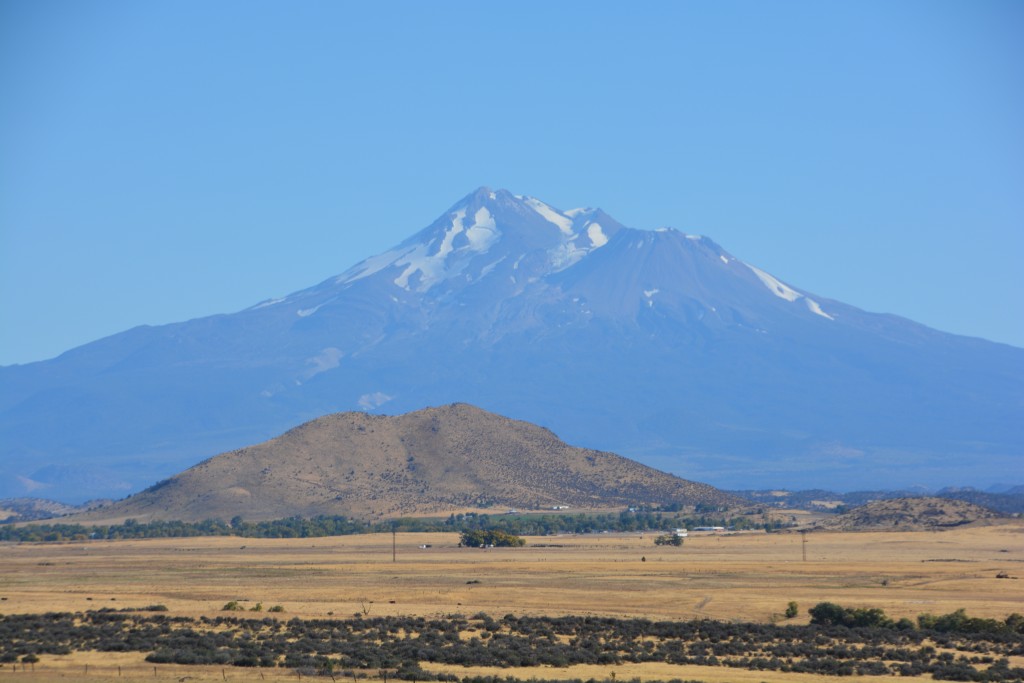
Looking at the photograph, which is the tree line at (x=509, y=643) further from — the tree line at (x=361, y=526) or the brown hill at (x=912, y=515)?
the brown hill at (x=912, y=515)

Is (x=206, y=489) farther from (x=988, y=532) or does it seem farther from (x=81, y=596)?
(x=81, y=596)

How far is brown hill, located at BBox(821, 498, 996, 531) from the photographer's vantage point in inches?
5871

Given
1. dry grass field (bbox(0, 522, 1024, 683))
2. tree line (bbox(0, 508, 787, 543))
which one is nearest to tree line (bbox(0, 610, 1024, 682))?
dry grass field (bbox(0, 522, 1024, 683))

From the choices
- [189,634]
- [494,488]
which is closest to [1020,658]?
[189,634]

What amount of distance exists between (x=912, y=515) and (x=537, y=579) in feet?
244

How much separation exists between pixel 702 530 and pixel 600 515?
57.0 feet

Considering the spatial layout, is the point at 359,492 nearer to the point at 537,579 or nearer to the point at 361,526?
the point at 361,526

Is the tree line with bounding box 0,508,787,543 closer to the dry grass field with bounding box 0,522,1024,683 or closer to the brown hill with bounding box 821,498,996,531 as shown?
the brown hill with bounding box 821,498,996,531

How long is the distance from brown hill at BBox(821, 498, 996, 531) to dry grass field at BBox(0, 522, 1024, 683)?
26.8ft

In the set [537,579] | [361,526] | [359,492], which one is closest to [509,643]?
[537,579]

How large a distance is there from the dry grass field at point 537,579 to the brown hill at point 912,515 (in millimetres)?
8180

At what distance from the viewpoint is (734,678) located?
167ft

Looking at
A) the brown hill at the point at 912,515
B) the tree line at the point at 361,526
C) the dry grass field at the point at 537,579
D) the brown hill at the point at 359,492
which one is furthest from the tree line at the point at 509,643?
the brown hill at the point at 359,492

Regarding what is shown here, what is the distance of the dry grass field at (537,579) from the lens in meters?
72.4
